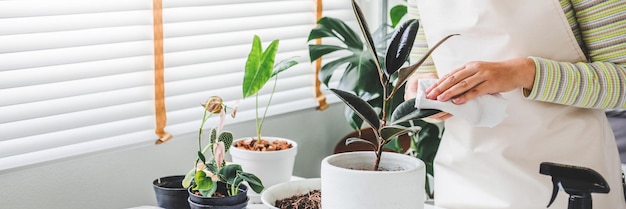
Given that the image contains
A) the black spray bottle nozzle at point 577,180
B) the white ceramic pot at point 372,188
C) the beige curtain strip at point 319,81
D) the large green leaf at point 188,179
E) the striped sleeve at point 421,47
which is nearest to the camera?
the black spray bottle nozzle at point 577,180

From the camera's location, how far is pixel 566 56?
1533 mm

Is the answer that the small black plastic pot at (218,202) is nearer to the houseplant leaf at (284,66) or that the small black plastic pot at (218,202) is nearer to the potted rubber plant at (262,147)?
the potted rubber plant at (262,147)

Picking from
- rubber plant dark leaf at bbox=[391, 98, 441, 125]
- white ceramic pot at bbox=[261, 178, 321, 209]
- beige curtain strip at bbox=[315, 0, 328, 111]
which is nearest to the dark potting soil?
white ceramic pot at bbox=[261, 178, 321, 209]

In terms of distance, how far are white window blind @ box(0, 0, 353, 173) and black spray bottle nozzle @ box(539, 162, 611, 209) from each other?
3.73 feet

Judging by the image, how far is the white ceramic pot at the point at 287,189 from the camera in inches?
58.3

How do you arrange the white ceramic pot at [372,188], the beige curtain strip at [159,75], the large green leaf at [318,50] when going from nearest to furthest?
the white ceramic pot at [372,188]
the beige curtain strip at [159,75]
the large green leaf at [318,50]

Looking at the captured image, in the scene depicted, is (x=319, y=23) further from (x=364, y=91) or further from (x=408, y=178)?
(x=408, y=178)

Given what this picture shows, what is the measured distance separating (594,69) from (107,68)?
1.08 meters

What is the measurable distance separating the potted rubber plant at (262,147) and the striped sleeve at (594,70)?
57 centimetres

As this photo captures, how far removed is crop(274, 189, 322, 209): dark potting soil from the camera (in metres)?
1.46

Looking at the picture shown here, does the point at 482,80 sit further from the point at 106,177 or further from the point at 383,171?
the point at 106,177

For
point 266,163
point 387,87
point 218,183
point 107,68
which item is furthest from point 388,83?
point 107,68

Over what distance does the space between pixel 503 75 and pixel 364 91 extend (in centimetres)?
85

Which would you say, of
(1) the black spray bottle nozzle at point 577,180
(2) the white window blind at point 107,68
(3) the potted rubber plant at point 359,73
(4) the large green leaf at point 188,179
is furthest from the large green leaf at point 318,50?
(1) the black spray bottle nozzle at point 577,180
